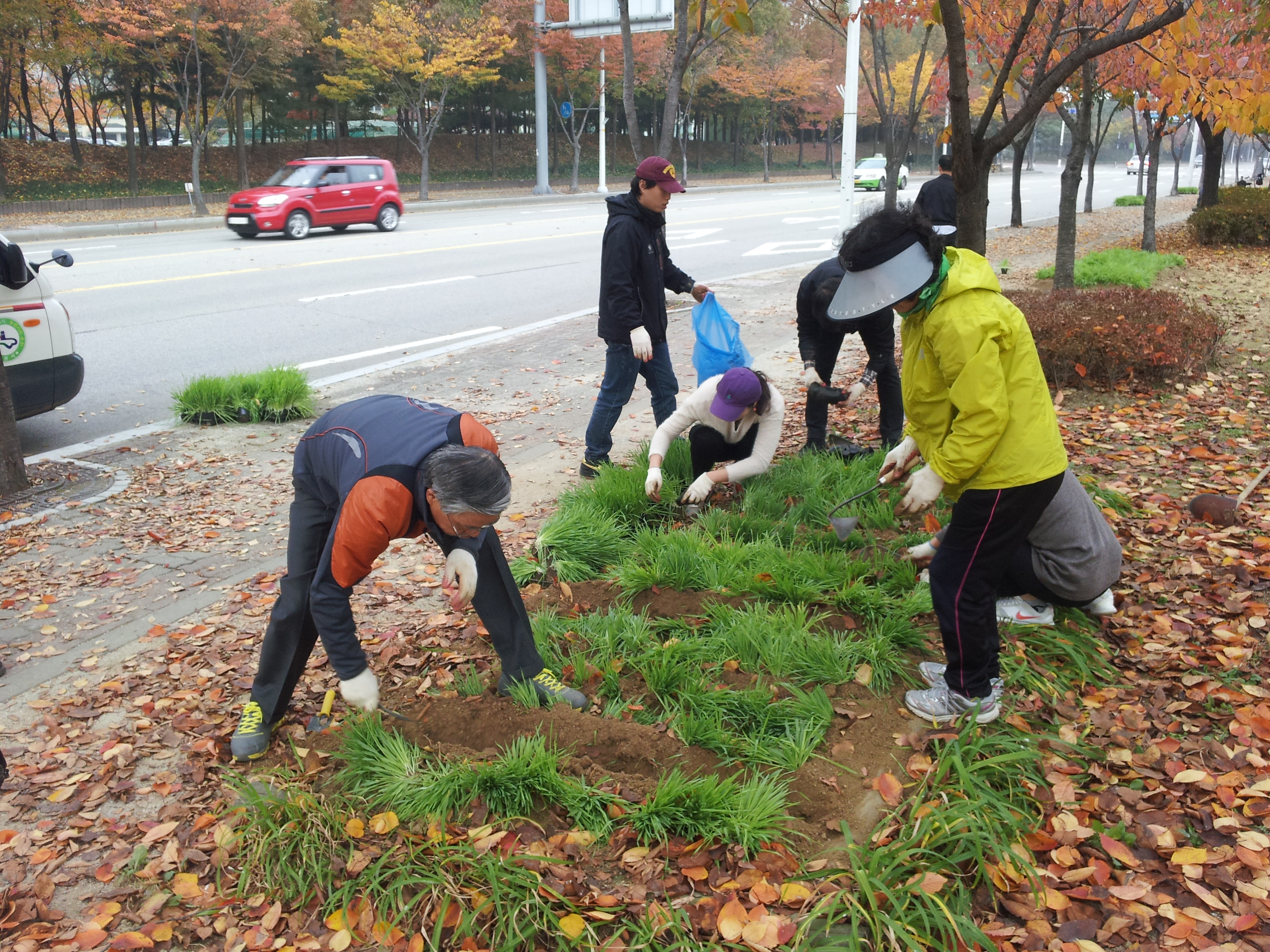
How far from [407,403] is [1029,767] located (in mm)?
2287

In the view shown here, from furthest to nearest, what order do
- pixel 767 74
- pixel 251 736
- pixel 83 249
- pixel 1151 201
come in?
pixel 767 74, pixel 83 249, pixel 1151 201, pixel 251 736

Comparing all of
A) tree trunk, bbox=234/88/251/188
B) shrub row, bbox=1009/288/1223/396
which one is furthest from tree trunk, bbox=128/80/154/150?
shrub row, bbox=1009/288/1223/396

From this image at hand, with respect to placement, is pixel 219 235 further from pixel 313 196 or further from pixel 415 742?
pixel 415 742

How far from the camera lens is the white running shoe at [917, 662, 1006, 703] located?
320 cm

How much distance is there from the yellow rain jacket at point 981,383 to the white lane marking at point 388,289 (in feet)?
32.0

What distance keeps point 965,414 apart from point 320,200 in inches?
717

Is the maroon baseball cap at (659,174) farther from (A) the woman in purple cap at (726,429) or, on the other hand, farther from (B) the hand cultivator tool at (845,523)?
(B) the hand cultivator tool at (845,523)

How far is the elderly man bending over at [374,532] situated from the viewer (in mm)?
2604

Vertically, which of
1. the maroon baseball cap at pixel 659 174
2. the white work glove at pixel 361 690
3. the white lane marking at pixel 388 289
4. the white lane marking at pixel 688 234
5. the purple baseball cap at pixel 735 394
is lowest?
the white work glove at pixel 361 690

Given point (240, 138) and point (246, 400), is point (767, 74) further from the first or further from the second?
point (246, 400)

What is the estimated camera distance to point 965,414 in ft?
9.09

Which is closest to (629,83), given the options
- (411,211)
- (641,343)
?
(641,343)

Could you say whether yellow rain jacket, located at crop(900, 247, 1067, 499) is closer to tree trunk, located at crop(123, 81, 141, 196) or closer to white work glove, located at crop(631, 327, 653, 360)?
white work glove, located at crop(631, 327, 653, 360)

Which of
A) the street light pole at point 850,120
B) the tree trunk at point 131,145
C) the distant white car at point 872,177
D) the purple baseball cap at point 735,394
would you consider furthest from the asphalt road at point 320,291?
the distant white car at point 872,177
